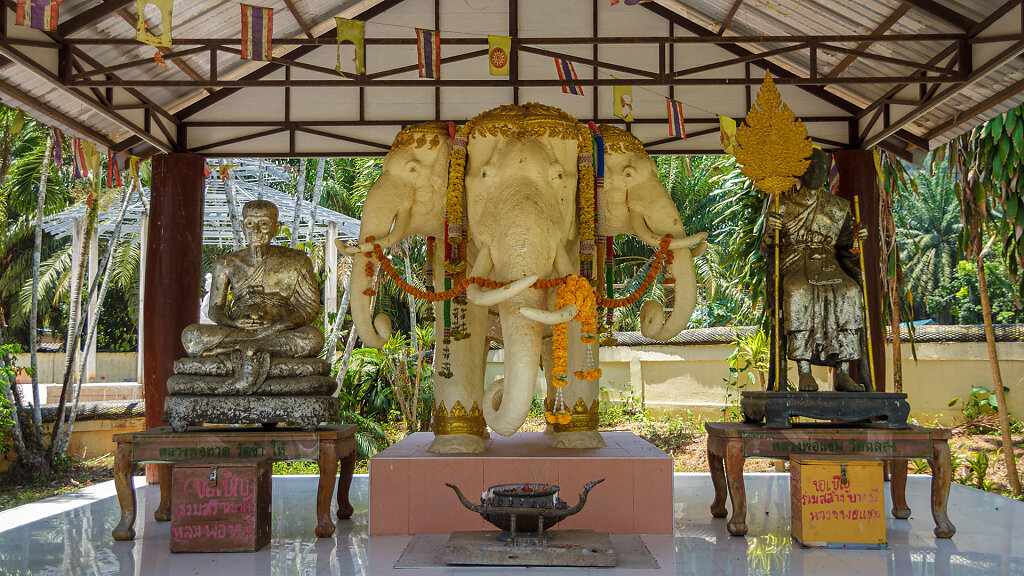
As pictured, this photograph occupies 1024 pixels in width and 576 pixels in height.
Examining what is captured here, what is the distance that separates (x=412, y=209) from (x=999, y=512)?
4662mm

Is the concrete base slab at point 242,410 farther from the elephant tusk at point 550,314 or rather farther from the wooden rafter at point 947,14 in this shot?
the wooden rafter at point 947,14

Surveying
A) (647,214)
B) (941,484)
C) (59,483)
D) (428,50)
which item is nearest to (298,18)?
(428,50)

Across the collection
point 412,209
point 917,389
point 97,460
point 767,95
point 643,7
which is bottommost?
point 97,460

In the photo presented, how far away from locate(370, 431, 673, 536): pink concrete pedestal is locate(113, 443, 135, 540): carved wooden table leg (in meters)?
1.49

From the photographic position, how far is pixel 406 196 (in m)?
6.21

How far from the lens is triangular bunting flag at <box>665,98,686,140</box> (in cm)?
830

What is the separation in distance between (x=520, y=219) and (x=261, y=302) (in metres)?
1.93

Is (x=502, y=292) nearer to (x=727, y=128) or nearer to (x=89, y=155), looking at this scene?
(x=727, y=128)

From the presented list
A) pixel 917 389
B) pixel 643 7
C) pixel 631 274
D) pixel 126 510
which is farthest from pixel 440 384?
Result: pixel 631 274

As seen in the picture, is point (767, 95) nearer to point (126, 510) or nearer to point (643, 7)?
point (643, 7)

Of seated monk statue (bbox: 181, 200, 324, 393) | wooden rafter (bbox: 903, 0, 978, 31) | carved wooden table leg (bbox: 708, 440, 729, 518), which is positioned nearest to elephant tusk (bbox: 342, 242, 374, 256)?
seated monk statue (bbox: 181, 200, 324, 393)

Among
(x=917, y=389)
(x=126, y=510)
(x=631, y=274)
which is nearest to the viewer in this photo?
(x=126, y=510)

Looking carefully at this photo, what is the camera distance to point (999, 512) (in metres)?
6.45

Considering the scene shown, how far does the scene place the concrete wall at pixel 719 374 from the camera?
40.8 ft
